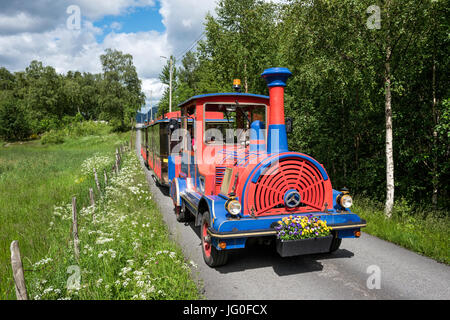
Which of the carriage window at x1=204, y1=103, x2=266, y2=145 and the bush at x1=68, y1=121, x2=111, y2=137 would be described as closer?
the carriage window at x1=204, y1=103, x2=266, y2=145

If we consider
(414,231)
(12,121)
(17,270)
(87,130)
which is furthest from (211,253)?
(12,121)

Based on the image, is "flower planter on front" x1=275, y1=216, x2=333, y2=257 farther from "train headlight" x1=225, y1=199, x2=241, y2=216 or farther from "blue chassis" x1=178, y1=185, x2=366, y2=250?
"train headlight" x1=225, y1=199, x2=241, y2=216

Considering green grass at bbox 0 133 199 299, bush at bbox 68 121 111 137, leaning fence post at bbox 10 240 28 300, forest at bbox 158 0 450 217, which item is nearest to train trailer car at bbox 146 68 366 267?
green grass at bbox 0 133 199 299

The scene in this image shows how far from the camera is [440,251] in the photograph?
470 centimetres

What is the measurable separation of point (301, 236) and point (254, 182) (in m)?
0.97

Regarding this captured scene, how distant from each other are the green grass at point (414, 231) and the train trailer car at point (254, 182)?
1.54 meters

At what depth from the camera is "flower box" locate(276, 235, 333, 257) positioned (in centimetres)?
370

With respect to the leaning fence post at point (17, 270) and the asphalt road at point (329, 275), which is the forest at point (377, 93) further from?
the leaning fence post at point (17, 270)

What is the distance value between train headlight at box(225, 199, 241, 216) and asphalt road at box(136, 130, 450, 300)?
1007 mm

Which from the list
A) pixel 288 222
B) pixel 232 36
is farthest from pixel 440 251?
pixel 232 36

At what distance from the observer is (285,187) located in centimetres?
422

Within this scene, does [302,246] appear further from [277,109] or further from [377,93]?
[377,93]

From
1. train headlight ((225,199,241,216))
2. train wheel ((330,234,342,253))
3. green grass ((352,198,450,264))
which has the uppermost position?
train headlight ((225,199,241,216))
